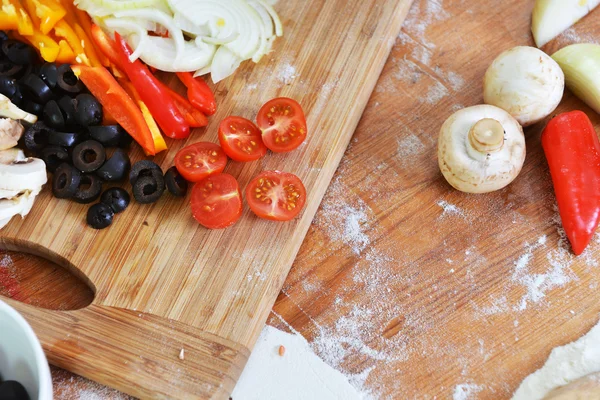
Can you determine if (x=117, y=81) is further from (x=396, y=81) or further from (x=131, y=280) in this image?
(x=396, y=81)

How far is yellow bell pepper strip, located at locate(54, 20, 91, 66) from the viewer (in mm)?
2943

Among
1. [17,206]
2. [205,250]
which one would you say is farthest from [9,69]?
[205,250]

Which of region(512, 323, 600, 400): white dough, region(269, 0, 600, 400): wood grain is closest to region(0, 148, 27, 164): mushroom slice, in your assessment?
region(269, 0, 600, 400): wood grain

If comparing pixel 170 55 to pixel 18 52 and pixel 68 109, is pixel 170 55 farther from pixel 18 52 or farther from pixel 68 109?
pixel 18 52

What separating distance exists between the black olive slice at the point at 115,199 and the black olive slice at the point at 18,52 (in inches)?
31.8

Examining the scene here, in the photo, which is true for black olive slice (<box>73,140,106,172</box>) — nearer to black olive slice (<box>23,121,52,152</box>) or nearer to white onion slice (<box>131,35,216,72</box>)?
black olive slice (<box>23,121,52,152</box>)

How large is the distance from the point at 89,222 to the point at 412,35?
1.95 meters

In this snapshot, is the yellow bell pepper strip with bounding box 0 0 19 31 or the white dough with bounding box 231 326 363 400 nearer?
the white dough with bounding box 231 326 363 400

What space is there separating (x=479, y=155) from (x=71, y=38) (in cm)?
202

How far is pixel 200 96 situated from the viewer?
297cm

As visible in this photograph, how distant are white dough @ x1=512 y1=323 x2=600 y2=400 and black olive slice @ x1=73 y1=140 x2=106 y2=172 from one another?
2102 millimetres

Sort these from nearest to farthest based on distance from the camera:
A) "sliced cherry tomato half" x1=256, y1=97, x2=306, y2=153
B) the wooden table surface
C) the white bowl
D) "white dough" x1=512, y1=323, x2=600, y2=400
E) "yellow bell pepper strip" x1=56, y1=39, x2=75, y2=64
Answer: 1. the white bowl
2. "white dough" x1=512, y1=323, x2=600, y2=400
3. the wooden table surface
4. "sliced cherry tomato half" x1=256, y1=97, x2=306, y2=153
5. "yellow bell pepper strip" x1=56, y1=39, x2=75, y2=64

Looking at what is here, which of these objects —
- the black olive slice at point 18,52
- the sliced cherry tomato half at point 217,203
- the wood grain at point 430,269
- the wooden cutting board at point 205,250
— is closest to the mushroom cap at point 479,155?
the wood grain at point 430,269

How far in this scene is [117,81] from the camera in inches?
120
